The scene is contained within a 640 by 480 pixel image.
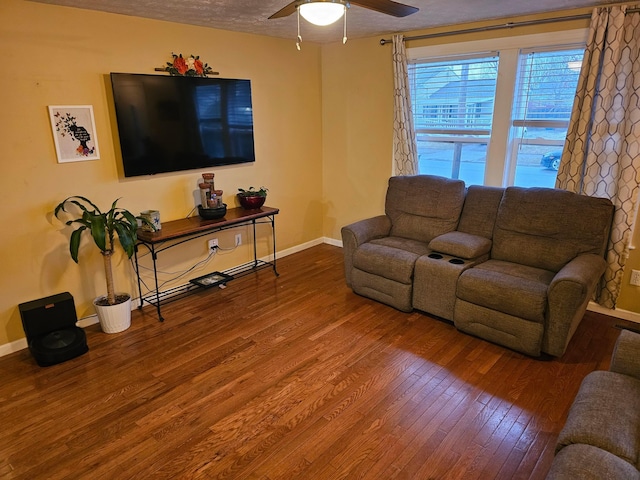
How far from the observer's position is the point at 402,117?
13.4ft

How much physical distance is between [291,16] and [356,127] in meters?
1.63

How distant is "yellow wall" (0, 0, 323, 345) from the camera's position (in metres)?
2.71

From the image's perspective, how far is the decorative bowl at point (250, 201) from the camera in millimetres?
3971

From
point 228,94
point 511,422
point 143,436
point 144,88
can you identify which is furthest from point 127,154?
point 511,422

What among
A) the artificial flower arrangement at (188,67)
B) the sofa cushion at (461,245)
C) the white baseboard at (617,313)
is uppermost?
the artificial flower arrangement at (188,67)

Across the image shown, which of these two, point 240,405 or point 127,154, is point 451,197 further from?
point 127,154

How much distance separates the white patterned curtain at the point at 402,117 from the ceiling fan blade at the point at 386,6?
62.5 inches

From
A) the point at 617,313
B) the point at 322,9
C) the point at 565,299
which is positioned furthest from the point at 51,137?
the point at 617,313

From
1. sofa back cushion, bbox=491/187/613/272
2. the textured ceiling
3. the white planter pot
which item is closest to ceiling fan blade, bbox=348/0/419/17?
the textured ceiling

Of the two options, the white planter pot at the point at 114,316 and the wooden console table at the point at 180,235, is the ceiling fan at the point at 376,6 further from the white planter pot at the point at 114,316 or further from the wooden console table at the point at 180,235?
the white planter pot at the point at 114,316

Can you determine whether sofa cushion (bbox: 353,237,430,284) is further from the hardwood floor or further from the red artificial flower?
the red artificial flower

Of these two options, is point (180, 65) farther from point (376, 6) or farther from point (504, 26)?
point (504, 26)

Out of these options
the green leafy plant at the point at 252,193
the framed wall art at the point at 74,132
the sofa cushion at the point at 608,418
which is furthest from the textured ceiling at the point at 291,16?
the sofa cushion at the point at 608,418

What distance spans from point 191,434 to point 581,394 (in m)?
1.85
